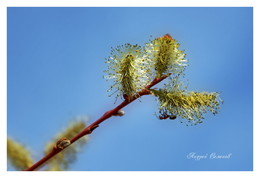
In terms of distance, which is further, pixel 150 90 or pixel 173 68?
pixel 173 68

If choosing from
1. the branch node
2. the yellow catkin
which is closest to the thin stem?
the branch node

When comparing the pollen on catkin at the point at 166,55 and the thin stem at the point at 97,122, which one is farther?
the pollen on catkin at the point at 166,55

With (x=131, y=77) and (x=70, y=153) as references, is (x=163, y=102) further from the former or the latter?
(x=70, y=153)

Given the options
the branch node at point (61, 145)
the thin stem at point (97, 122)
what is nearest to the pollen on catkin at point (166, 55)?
the thin stem at point (97, 122)

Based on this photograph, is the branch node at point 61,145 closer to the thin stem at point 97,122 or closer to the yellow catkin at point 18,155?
the thin stem at point 97,122

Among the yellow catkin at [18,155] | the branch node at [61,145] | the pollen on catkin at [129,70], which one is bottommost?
the yellow catkin at [18,155]

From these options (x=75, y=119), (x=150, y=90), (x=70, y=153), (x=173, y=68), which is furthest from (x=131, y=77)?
(x=70, y=153)

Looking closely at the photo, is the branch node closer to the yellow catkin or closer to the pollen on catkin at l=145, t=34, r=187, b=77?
the yellow catkin

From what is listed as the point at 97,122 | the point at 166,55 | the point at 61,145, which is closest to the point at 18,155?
the point at 61,145

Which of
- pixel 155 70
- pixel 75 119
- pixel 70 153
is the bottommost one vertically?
pixel 70 153
